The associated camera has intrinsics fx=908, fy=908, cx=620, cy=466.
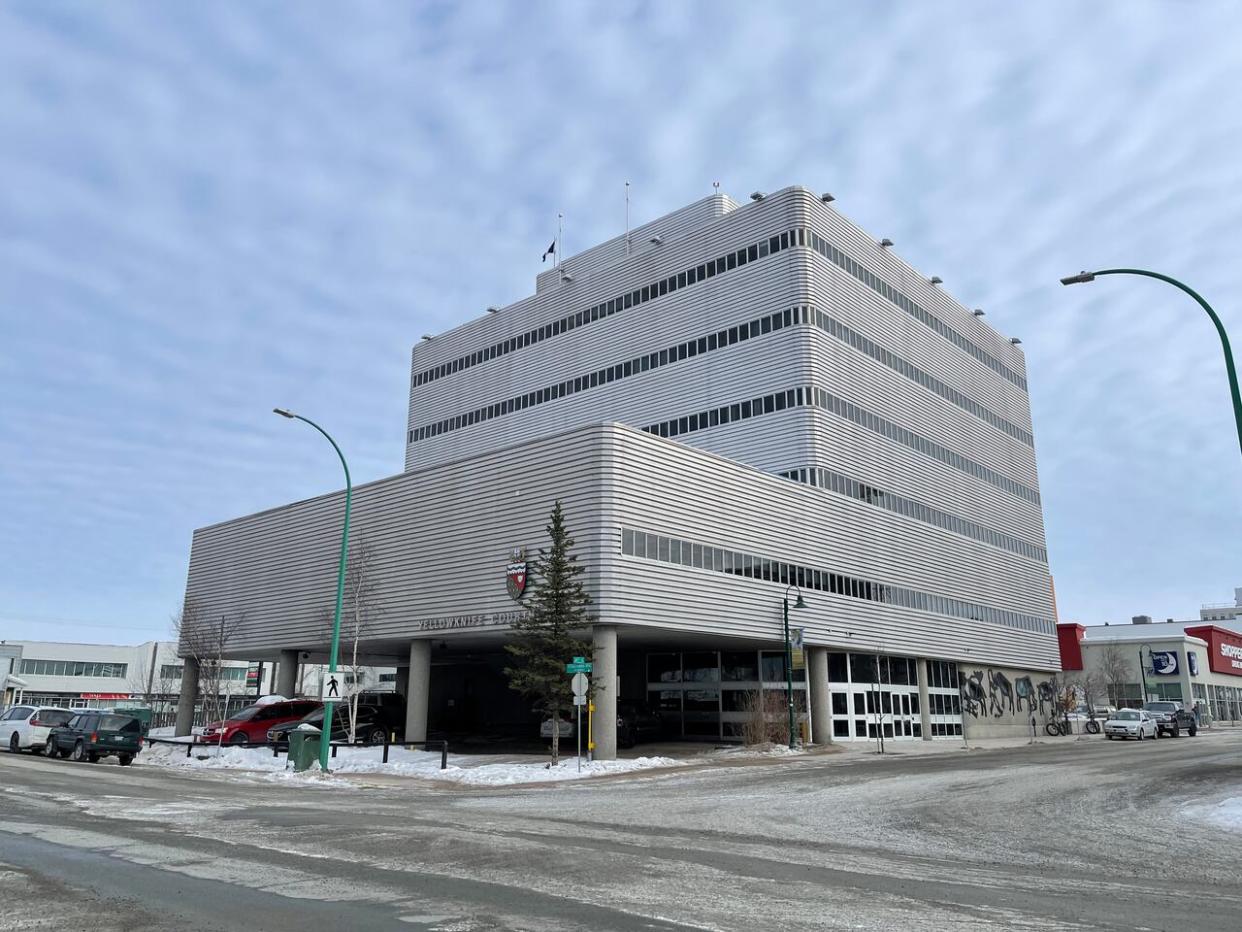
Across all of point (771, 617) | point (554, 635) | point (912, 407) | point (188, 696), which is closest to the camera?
point (554, 635)

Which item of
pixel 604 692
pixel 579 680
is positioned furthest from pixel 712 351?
pixel 579 680

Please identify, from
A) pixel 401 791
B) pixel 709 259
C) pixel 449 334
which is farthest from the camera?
pixel 449 334

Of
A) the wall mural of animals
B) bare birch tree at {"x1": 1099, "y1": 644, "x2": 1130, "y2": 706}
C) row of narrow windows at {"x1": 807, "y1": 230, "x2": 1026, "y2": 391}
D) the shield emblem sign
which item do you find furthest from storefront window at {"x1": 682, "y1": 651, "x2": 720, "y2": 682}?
bare birch tree at {"x1": 1099, "y1": 644, "x2": 1130, "y2": 706}

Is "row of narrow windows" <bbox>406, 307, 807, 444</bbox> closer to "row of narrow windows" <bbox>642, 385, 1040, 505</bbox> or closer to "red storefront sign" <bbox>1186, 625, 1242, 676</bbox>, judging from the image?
"row of narrow windows" <bbox>642, 385, 1040, 505</bbox>

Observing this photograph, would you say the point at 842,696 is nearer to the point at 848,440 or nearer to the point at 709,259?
the point at 848,440

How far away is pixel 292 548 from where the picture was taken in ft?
141

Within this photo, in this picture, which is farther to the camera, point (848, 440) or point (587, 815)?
point (848, 440)

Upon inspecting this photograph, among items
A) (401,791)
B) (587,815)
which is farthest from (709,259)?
(587,815)

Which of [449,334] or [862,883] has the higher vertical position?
[449,334]

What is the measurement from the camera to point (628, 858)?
34.6ft

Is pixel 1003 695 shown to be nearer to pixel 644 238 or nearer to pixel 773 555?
pixel 773 555

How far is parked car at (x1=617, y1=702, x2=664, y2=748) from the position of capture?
3450cm

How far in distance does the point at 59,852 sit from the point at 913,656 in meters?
44.7

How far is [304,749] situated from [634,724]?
43.5 feet
